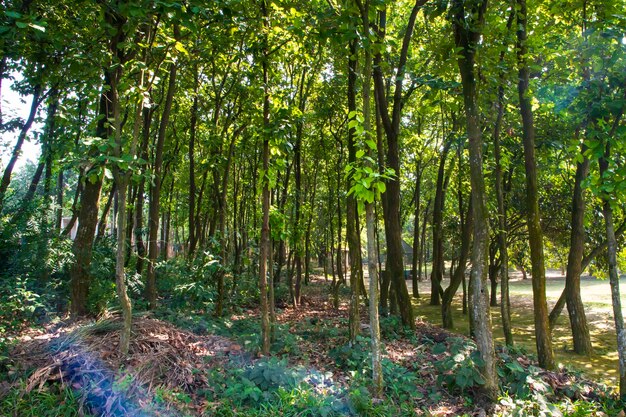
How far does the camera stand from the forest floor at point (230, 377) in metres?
3.77

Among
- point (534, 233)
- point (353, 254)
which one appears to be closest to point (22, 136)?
point (353, 254)

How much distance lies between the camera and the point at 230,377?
14.3 ft

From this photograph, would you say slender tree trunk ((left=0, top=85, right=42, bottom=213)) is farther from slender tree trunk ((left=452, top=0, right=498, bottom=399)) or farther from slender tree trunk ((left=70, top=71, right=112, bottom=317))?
slender tree trunk ((left=452, top=0, right=498, bottom=399))

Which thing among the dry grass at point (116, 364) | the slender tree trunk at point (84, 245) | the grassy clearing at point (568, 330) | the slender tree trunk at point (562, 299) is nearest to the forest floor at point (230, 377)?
the dry grass at point (116, 364)

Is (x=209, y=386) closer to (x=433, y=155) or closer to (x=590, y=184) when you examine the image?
(x=590, y=184)

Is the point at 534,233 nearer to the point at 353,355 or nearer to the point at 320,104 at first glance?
the point at 353,355

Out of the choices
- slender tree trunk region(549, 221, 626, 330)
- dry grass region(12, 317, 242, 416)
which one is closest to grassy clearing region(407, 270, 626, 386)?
slender tree trunk region(549, 221, 626, 330)

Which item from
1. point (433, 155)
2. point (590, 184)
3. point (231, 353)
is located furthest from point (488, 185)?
point (231, 353)

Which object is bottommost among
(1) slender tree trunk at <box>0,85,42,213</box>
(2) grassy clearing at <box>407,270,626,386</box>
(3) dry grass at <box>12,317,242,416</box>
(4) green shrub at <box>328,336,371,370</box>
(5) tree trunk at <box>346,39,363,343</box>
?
(2) grassy clearing at <box>407,270,626,386</box>

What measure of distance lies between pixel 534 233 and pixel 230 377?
4769mm

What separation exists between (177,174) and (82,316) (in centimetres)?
1108

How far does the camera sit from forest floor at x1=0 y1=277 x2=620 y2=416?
377cm

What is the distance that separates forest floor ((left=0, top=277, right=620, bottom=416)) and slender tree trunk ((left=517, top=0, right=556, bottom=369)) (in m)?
0.37

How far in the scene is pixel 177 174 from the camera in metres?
16.3
